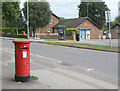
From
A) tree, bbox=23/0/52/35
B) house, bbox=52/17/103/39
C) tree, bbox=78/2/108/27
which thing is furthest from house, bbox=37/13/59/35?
tree, bbox=78/2/108/27

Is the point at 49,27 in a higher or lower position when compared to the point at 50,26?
lower

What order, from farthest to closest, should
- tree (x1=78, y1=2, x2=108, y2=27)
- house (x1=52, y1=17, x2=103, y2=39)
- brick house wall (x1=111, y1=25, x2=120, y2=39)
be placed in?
tree (x1=78, y1=2, x2=108, y2=27), brick house wall (x1=111, y1=25, x2=120, y2=39), house (x1=52, y1=17, x2=103, y2=39)

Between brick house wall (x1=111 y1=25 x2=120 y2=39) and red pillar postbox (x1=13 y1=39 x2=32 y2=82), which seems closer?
red pillar postbox (x1=13 y1=39 x2=32 y2=82)

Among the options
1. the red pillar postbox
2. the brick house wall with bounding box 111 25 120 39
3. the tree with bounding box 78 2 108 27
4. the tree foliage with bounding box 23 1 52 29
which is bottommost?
the red pillar postbox

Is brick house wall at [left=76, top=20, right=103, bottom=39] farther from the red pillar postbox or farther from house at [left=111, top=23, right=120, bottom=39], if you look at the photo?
the red pillar postbox

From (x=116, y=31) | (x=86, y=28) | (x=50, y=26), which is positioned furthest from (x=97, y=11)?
(x=86, y=28)

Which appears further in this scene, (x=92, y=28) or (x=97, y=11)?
(x=97, y=11)

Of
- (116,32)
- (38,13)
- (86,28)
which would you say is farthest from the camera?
(116,32)

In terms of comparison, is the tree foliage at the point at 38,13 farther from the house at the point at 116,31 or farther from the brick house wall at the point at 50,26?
the house at the point at 116,31

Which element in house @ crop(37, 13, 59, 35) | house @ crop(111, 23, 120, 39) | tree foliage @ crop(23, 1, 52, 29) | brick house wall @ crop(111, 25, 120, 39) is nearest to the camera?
tree foliage @ crop(23, 1, 52, 29)

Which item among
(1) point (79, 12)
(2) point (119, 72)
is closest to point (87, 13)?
(1) point (79, 12)

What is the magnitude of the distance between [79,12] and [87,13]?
38.3 feet

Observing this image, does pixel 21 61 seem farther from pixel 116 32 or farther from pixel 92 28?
pixel 116 32

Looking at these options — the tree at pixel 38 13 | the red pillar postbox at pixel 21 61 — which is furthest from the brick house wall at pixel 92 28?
the red pillar postbox at pixel 21 61
